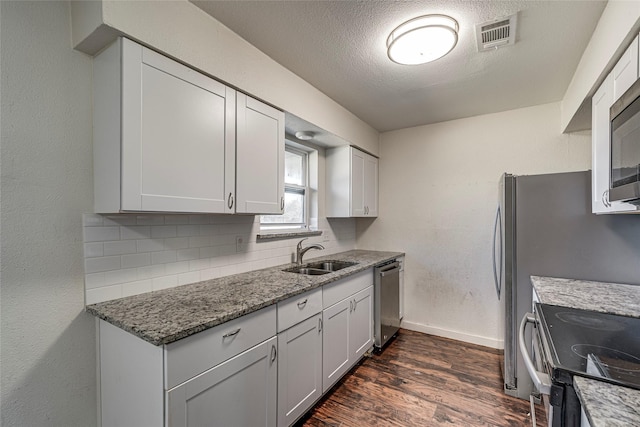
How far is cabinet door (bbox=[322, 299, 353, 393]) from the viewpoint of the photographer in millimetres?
2006

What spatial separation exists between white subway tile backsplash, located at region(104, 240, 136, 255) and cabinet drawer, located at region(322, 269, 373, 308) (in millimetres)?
1199

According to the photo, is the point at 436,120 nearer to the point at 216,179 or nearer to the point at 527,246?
the point at 527,246

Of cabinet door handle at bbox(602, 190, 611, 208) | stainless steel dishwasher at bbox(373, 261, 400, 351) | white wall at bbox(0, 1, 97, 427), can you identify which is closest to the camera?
white wall at bbox(0, 1, 97, 427)

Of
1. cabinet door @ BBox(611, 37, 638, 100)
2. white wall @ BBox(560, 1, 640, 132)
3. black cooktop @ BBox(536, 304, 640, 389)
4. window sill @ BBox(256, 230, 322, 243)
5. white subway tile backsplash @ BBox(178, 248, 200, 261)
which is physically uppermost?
white wall @ BBox(560, 1, 640, 132)

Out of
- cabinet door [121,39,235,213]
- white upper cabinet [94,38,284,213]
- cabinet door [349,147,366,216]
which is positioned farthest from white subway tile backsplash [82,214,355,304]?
cabinet door [349,147,366,216]

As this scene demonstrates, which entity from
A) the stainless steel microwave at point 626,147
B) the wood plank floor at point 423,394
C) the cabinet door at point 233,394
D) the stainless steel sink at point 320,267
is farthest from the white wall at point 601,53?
the cabinet door at point 233,394

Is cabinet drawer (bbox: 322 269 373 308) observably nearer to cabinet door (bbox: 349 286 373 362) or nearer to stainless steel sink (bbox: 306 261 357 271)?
cabinet door (bbox: 349 286 373 362)

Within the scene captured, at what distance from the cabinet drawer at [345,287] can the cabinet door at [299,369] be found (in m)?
0.16

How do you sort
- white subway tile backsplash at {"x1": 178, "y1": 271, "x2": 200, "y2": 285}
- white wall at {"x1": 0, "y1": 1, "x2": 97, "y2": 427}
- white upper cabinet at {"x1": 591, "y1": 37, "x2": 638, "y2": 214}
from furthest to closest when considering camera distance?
white subway tile backsplash at {"x1": 178, "y1": 271, "x2": 200, "y2": 285}
white upper cabinet at {"x1": 591, "y1": 37, "x2": 638, "y2": 214}
white wall at {"x1": 0, "y1": 1, "x2": 97, "y2": 427}

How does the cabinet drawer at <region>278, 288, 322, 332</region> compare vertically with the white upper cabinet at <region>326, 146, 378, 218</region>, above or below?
below

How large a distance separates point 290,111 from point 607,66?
6.09ft

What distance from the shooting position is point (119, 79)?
4.17 ft

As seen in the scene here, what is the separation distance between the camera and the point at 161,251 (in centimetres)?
167

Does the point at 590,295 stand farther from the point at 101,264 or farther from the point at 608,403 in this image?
the point at 101,264
